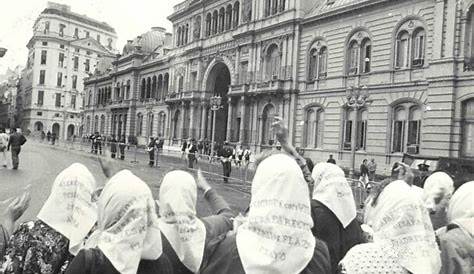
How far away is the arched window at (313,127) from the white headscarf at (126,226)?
29656mm

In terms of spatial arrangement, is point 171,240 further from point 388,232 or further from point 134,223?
point 388,232

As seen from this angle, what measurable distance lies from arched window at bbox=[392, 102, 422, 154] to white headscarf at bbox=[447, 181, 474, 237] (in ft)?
76.6

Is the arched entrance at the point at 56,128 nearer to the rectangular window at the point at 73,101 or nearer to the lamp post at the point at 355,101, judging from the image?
the rectangular window at the point at 73,101

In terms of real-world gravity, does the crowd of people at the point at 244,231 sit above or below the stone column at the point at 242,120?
below

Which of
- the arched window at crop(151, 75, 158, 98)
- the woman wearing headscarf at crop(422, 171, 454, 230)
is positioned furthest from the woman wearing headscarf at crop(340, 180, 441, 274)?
the arched window at crop(151, 75, 158, 98)

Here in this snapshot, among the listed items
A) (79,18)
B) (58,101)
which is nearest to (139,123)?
(79,18)

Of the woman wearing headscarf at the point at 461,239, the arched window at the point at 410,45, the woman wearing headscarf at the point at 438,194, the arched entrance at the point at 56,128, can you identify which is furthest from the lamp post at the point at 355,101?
the arched entrance at the point at 56,128

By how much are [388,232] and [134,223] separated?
1.48m

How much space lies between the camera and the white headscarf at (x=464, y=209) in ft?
11.5

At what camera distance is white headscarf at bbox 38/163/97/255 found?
3.21 m

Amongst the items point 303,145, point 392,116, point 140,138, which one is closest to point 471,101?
point 392,116

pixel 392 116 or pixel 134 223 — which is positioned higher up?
pixel 392 116

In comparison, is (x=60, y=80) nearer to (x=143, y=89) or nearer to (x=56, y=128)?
(x=56, y=128)

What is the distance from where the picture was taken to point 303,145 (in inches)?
1300
